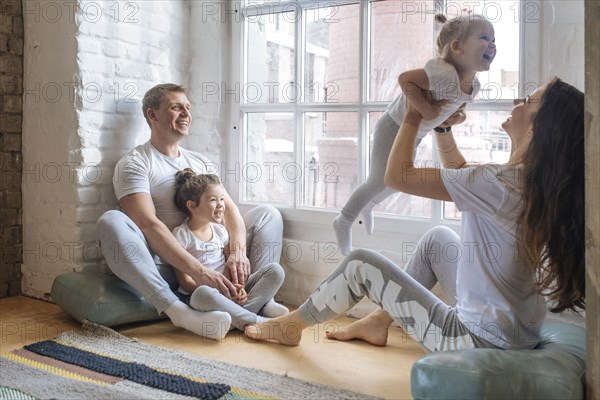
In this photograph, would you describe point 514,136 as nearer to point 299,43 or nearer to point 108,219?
point 299,43

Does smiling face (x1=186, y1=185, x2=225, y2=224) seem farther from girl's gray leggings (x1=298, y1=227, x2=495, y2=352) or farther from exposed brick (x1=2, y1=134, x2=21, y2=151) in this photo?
exposed brick (x1=2, y1=134, x2=21, y2=151)

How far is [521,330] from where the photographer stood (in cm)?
202

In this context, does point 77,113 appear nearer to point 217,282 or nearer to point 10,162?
point 10,162

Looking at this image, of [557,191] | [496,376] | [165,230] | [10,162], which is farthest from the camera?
[10,162]

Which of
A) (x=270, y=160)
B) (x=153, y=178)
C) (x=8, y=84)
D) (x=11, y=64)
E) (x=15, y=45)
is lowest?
(x=153, y=178)

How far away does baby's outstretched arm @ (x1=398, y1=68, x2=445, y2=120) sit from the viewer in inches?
90.0

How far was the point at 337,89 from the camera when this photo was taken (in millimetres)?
3348

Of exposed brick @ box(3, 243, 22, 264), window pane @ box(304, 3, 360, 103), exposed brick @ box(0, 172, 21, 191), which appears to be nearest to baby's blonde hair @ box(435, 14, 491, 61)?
window pane @ box(304, 3, 360, 103)

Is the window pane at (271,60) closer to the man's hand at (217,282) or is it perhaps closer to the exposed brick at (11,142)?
the man's hand at (217,282)

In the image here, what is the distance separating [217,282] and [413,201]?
1.02m

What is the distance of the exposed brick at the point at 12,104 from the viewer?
135 inches

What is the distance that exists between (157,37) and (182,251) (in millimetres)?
1297

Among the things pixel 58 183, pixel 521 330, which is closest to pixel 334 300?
pixel 521 330

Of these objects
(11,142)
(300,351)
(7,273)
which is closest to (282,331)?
(300,351)
